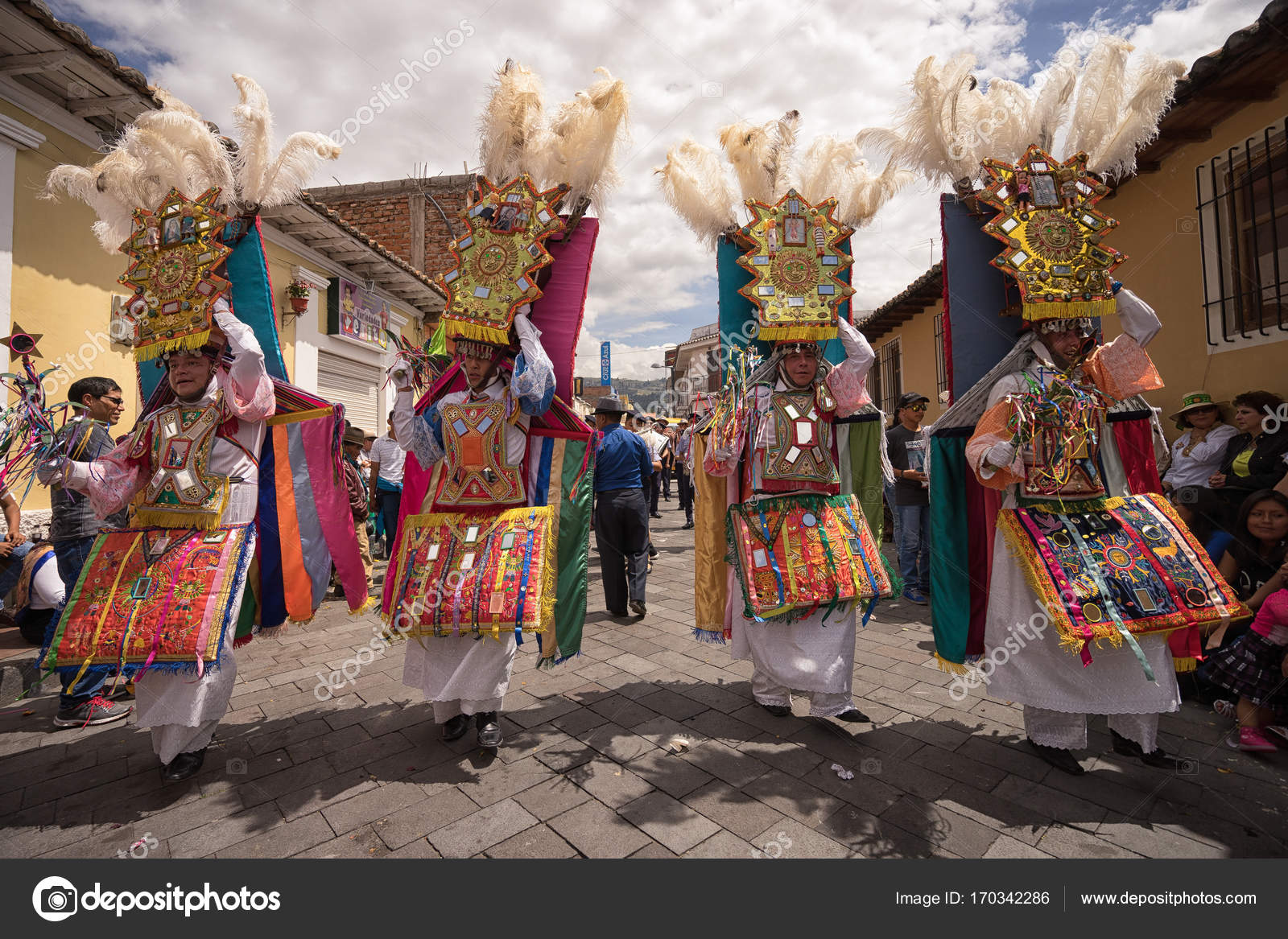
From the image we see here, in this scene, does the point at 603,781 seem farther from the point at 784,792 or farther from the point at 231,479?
the point at 231,479

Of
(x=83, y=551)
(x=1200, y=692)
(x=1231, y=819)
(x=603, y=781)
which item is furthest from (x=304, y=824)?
(x=1200, y=692)

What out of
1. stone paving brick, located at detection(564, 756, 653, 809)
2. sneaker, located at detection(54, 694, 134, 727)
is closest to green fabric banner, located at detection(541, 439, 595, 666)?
stone paving brick, located at detection(564, 756, 653, 809)

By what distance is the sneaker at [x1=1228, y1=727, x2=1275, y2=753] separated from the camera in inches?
113

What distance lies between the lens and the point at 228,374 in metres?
2.96

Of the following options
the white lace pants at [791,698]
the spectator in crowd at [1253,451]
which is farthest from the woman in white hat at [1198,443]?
the white lace pants at [791,698]

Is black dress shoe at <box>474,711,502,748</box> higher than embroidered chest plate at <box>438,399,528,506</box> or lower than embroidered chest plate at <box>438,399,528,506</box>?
lower

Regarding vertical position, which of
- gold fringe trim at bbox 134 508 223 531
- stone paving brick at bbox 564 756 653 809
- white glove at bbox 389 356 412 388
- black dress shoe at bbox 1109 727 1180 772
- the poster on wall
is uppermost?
the poster on wall

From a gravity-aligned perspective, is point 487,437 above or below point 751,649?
above

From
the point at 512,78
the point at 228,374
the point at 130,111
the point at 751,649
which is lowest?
the point at 751,649

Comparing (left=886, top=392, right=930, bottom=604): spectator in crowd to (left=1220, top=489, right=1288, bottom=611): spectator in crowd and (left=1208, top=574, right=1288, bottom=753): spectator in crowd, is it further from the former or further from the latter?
(left=1208, top=574, right=1288, bottom=753): spectator in crowd

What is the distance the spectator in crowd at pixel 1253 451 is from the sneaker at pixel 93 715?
23.0ft

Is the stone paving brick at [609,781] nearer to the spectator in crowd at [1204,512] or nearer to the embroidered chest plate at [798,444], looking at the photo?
the embroidered chest plate at [798,444]

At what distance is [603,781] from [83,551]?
3.51m

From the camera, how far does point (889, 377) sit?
1358 centimetres
